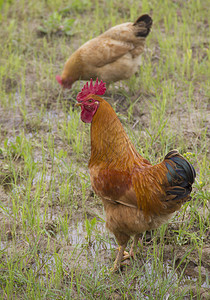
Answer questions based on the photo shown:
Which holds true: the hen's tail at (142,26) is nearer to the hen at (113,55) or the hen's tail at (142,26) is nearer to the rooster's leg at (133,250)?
the hen at (113,55)

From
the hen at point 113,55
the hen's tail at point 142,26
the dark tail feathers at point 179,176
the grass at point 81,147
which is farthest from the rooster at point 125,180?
the hen's tail at point 142,26

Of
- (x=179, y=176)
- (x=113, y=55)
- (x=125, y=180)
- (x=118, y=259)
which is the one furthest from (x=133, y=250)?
(x=113, y=55)

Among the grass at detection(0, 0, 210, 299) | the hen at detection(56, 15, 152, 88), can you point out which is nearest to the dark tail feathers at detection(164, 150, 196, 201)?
the grass at detection(0, 0, 210, 299)

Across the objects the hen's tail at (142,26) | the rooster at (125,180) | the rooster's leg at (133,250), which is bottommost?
the rooster's leg at (133,250)

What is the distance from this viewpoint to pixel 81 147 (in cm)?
464

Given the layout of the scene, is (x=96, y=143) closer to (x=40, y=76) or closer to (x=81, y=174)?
(x=81, y=174)

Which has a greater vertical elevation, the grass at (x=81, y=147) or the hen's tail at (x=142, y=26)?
the hen's tail at (x=142, y=26)

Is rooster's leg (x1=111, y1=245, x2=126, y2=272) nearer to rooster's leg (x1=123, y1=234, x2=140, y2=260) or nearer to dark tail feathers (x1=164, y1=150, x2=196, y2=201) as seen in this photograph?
rooster's leg (x1=123, y1=234, x2=140, y2=260)

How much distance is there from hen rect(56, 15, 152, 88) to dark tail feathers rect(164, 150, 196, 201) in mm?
2955

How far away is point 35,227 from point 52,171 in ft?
2.73

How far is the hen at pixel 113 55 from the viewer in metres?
5.61

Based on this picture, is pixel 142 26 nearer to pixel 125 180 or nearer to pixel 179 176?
pixel 125 180

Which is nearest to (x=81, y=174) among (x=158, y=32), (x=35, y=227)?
(x=35, y=227)

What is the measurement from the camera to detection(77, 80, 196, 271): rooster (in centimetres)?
296
